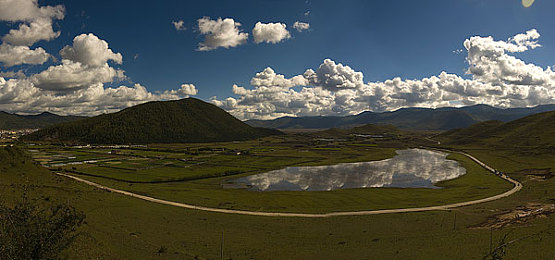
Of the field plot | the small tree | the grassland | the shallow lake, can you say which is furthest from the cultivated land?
the shallow lake

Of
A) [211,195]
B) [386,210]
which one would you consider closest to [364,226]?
[386,210]

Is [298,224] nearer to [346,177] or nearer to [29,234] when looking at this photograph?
[29,234]

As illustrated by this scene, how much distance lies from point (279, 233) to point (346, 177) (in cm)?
7423

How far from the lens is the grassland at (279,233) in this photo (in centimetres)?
3378

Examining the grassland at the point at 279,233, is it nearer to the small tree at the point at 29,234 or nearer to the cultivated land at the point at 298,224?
the cultivated land at the point at 298,224

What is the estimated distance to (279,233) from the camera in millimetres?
44688

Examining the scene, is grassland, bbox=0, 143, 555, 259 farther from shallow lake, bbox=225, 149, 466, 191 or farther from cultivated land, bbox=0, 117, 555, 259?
shallow lake, bbox=225, 149, 466, 191

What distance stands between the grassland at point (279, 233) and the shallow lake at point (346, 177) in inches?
1572

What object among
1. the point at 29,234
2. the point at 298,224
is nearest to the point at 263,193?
the point at 298,224

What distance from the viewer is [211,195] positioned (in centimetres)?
7838

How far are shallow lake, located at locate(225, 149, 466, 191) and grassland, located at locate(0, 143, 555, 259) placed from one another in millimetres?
39939

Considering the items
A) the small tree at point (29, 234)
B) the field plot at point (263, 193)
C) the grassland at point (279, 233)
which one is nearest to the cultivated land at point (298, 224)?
the grassland at point (279, 233)

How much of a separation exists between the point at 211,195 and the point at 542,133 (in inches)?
8975

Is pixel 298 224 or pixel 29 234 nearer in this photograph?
pixel 29 234
